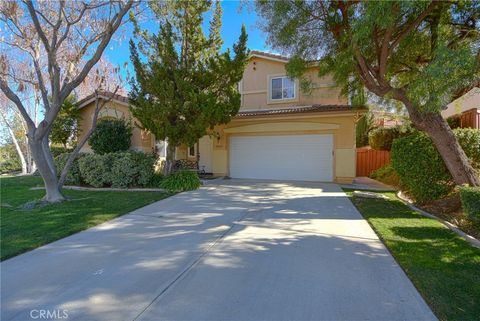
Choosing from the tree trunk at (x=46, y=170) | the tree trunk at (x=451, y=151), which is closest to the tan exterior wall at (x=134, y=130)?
the tree trunk at (x=46, y=170)

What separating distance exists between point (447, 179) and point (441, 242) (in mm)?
3344

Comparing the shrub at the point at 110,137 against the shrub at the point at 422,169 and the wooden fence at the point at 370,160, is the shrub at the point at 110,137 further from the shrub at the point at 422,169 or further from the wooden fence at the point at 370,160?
the wooden fence at the point at 370,160

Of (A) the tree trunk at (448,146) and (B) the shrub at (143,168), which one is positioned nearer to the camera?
(A) the tree trunk at (448,146)

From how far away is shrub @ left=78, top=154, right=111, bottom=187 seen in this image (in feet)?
36.3

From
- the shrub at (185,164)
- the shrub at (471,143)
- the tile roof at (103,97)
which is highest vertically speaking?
the tile roof at (103,97)

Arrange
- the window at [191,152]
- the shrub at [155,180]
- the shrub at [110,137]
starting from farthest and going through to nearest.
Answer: the window at [191,152] < the shrub at [110,137] < the shrub at [155,180]

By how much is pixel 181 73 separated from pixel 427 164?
8.51 meters

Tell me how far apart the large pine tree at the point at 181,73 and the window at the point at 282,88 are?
5.13m

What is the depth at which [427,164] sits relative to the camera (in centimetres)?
759

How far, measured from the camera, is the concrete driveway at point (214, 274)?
2891 mm

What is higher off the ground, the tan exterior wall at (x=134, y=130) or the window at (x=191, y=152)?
the tan exterior wall at (x=134, y=130)

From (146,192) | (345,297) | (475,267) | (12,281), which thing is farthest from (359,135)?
(12,281)


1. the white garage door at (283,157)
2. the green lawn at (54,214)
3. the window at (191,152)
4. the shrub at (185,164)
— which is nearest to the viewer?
the green lawn at (54,214)

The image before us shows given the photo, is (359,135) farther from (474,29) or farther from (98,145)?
(98,145)
